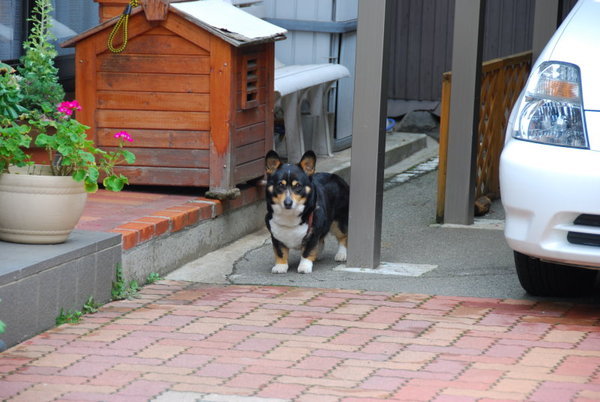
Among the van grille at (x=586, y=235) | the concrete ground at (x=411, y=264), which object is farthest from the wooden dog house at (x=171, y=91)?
the van grille at (x=586, y=235)

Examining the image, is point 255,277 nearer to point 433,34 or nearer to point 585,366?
point 585,366

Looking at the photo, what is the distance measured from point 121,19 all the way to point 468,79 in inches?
100.0

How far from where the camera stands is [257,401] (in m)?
4.09

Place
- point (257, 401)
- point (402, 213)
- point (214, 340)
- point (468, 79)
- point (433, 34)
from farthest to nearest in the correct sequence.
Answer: point (433, 34)
point (402, 213)
point (468, 79)
point (214, 340)
point (257, 401)

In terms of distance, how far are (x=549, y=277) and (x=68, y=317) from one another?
244 centimetres

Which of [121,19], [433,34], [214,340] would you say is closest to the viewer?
[214,340]

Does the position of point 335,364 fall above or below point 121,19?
below

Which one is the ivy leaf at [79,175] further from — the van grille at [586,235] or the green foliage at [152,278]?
the van grille at [586,235]

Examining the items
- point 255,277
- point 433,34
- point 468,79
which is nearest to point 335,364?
point 255,277

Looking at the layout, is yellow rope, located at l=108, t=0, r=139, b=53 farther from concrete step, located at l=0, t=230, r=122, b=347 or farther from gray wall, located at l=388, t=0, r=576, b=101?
gray wall, located at l=388, t=0, r=576, b=101

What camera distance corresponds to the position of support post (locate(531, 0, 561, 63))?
880 centimetres

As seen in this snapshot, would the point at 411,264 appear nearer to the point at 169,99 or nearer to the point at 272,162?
the point at 272,162

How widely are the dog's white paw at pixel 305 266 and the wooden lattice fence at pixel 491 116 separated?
5.82 feet

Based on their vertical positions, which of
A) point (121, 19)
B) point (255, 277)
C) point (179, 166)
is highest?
point (121, 19)
